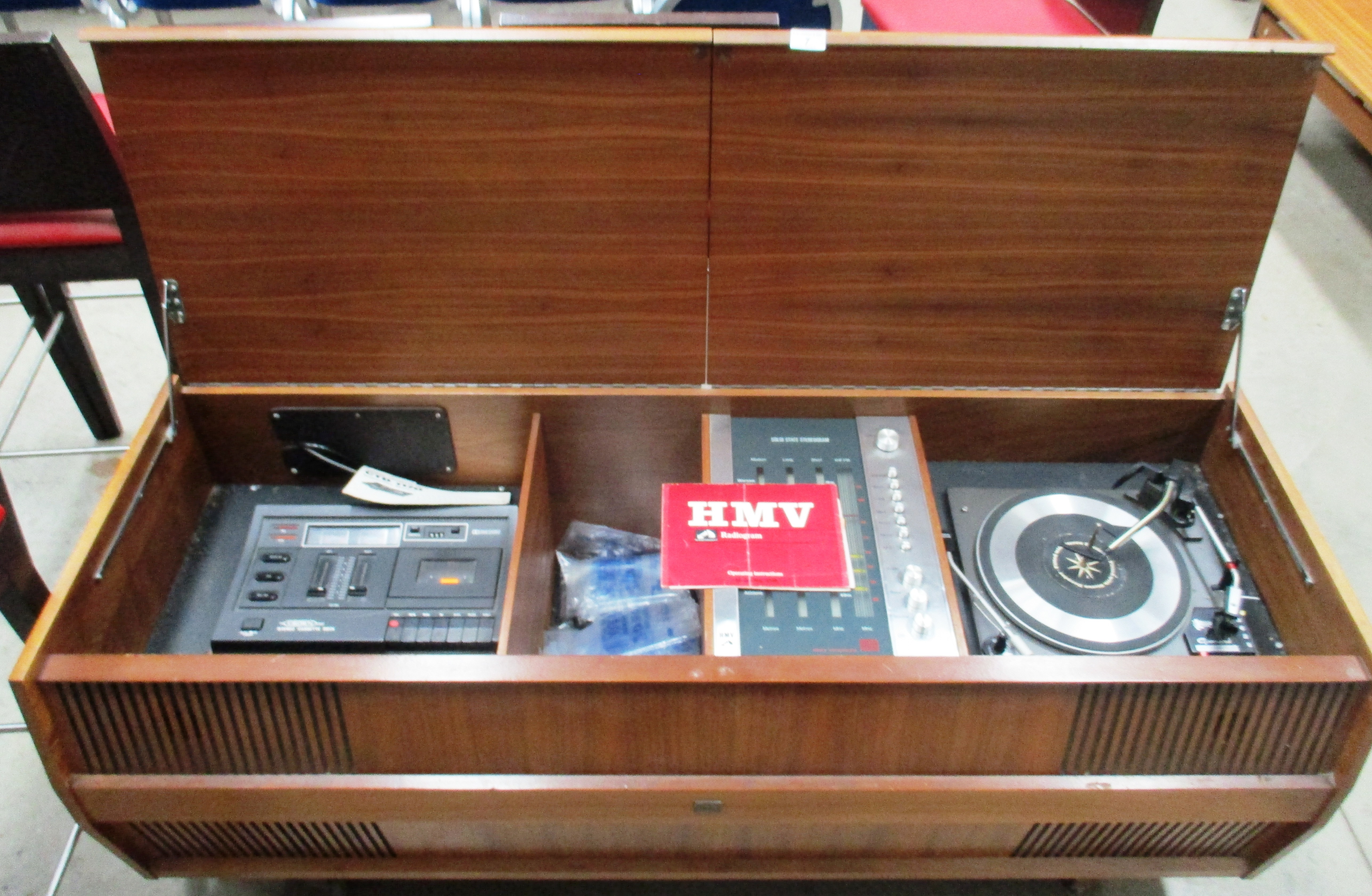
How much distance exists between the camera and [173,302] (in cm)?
123

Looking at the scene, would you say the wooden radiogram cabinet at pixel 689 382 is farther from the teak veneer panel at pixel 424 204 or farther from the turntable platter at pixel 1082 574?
the turntable platter at pixel 1082 574

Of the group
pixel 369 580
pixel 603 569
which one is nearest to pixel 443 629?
pixel 369 580

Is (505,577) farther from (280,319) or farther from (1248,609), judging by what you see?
(1248,609)

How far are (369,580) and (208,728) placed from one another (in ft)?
0.89

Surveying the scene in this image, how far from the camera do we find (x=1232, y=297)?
123cm

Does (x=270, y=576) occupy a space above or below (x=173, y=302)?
below

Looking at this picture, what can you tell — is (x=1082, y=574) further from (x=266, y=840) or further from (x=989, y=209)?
(x=266, y=840)

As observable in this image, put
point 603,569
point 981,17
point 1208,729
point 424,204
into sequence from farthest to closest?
point 981,17
point 603,569
point 424,204
point 1208,729

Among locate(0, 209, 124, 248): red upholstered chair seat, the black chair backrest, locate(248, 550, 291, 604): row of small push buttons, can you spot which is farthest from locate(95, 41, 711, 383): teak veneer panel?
locate(0, 209, 124, 248): red upholstered chair seat

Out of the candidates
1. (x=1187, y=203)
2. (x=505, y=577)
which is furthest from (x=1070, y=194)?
(x=505, y=577)

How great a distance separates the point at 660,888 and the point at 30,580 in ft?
3.19

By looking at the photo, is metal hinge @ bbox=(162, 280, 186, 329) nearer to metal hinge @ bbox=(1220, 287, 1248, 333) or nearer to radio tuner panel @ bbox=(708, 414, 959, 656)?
radio tuner panel @ bbox=(708, 414, 959, 656)

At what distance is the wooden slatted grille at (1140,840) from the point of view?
1.14 meters

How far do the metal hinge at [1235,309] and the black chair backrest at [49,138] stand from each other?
1.55 meters
